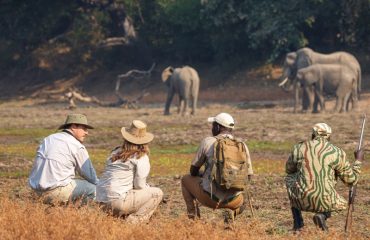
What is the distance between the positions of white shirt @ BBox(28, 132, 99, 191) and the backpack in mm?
1555

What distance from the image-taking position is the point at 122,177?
521 inches

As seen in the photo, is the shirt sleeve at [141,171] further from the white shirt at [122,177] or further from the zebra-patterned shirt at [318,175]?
the zebra-patterned shirt at [318,175]

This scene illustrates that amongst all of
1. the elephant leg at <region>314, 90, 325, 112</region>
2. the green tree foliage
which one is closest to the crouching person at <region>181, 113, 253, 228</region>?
the elephant leg at <region>314, 90, 325, 112</region>

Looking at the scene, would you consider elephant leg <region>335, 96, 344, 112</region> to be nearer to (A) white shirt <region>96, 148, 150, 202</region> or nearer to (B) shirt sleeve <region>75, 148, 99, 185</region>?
(B) shirt sleeve <region>75, 148, 99, 185</region>

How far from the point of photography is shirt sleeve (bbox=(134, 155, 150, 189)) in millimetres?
13180

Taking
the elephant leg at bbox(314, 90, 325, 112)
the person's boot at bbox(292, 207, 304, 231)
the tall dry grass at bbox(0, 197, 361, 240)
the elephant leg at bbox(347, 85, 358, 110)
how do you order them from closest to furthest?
the tall dry grass at bbox(0, 197, 361, 240) < the person's boot at bbox(292, 207, 304, 231) < the elephant leg at bbox(314, 90, 325, 112) < the elephant leg at bbox(347, 85, 358, 110)

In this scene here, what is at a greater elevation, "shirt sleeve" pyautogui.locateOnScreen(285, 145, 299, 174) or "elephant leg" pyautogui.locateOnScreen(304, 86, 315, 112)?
"shirt sleeve" pyautogui.locateOnScreen(285, 145, 299, 174)

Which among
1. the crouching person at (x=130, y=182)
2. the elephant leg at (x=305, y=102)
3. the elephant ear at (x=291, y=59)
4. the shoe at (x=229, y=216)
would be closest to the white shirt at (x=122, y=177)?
the crouching person at (x=130, y=182)

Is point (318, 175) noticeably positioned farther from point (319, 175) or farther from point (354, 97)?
point (354, 97)

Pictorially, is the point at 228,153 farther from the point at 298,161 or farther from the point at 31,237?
the point at 31,237

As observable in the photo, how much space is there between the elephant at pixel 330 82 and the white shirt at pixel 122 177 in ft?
93.3

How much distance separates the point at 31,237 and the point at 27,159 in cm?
1288

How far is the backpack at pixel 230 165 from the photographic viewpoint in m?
13.2

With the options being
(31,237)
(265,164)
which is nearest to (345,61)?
(265,164)
